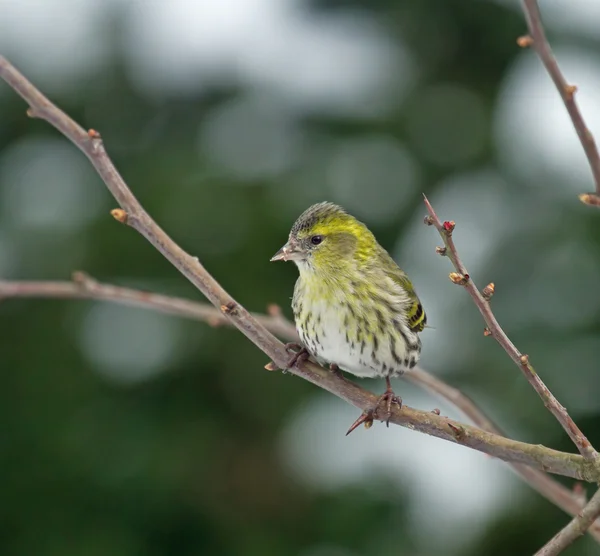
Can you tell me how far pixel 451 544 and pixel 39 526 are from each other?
170 centimetres

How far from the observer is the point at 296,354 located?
5.40 feet

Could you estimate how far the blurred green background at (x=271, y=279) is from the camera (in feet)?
10.9

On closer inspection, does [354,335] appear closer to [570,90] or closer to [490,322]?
[490,322]

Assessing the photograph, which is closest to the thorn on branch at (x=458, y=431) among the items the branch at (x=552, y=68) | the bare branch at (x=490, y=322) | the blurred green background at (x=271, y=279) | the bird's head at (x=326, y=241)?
the bare branch at (x=490, y=322)

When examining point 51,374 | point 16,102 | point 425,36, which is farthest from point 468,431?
point 16,102

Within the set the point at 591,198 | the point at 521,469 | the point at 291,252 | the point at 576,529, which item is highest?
the point at 291,252

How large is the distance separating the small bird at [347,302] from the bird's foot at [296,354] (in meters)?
0.10

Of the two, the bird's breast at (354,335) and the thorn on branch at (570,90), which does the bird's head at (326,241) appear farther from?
the thorn on branch at (570,90)

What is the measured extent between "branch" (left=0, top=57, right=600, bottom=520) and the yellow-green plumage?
427 millimetres

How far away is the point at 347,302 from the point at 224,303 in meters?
0.63

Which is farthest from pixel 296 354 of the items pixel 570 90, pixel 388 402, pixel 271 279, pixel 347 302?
pixel 271 279

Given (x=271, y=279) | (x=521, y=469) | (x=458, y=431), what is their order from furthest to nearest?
(x=271, y=279), (x=521, y=469), (x=458, y=431)

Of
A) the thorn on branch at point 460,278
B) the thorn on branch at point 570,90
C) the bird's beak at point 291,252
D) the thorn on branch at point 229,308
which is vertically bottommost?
the thorn on branch at point 460,278

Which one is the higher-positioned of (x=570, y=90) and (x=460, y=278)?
(x=570, y=90)
